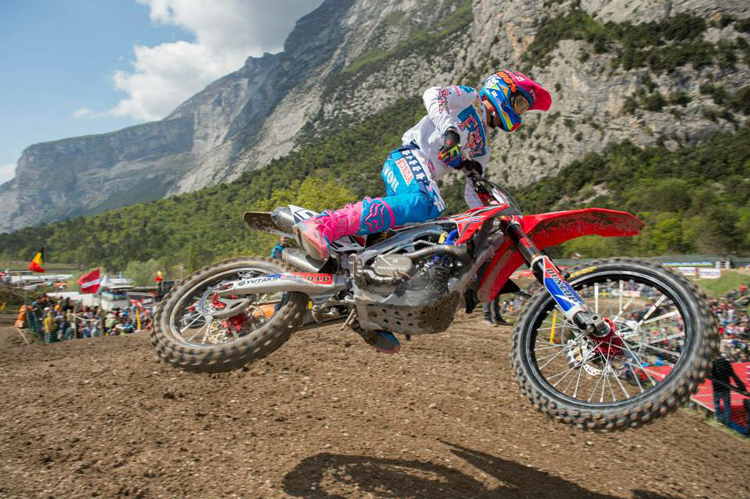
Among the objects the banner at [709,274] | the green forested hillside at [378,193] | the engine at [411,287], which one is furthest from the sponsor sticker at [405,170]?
the green forested hillside at [378,193]

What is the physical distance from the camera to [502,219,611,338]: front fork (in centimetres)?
381

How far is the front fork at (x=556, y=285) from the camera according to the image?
3.81 m

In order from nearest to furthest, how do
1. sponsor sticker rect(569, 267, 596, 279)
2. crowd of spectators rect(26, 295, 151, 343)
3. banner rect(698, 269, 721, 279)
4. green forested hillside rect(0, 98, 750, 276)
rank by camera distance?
1. sponsor sticker rect(569, 267, 596, 279)
2. crowd of spectators rect(26, 295, 151, 343)
3. banner rect(698, 269, 721, 279)
4. green forested hillside rect(0, 98, 750, 276)

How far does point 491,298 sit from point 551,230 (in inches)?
35.1

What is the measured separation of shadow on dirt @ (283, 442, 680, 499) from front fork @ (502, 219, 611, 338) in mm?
2315

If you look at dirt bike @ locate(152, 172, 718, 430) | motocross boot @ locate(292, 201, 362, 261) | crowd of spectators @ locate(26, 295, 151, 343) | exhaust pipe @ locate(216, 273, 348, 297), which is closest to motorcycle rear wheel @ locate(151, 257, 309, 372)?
dirt bike @ locate(152, 172, 718, 430)

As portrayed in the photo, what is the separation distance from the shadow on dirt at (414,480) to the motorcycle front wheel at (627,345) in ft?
5.37

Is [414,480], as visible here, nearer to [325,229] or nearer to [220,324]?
[220,324]

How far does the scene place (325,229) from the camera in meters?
4.49

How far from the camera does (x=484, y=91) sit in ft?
15.9

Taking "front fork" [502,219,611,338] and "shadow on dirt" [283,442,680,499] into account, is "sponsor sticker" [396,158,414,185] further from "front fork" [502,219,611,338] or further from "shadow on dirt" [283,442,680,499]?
"shadow on dirt" [283,442,680,499]

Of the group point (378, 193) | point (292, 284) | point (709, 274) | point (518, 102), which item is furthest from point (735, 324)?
point (378, 193)

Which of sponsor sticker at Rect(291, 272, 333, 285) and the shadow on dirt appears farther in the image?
the shadow on dirt

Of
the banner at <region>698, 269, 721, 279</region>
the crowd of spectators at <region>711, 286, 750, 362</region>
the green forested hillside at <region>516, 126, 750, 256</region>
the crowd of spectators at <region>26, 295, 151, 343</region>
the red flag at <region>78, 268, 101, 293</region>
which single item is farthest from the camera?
the green forested hillside at <region>516, 126, 750, 256</region>
